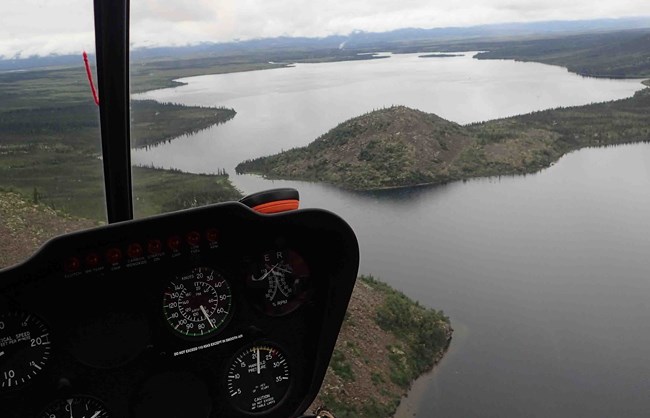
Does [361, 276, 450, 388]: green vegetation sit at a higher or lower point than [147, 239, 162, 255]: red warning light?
lower

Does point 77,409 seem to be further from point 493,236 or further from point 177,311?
point 493,236

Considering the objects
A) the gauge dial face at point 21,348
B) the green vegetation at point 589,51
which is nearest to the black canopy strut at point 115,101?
the gauge dial face at point 21,348

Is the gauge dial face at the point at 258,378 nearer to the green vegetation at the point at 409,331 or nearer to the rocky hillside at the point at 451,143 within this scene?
the green vegetation at the point at 409,331

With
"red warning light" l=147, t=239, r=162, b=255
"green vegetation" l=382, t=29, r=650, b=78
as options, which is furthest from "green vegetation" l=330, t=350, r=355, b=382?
"green vegetation" l=382, t=29, r=650, b=78

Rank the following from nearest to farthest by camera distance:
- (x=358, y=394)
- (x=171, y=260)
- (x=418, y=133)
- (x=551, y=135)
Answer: (x=171, y=260)
(x=358, y=394)
(x=418, y=133)
(x=551, y=135)

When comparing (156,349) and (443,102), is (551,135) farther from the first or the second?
(156,349)

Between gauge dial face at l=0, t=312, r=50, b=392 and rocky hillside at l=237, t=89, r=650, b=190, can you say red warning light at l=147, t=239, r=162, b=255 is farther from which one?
rocky hillside at l=237, t=89, r=650, b=190

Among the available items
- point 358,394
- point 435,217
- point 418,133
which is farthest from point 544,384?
point 418,133
